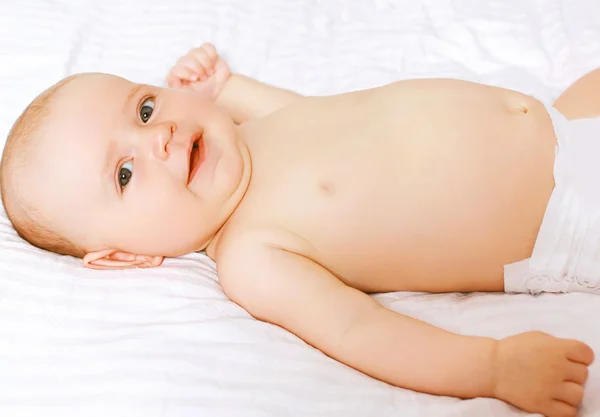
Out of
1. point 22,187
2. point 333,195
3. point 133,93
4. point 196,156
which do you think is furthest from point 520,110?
point 22,187

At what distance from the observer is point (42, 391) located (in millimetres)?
964

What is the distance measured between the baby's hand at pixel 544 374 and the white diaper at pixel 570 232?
19 cm

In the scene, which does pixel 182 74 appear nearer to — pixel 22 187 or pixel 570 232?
pixel 22 187

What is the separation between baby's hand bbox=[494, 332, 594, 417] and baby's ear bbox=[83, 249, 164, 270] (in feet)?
2.16

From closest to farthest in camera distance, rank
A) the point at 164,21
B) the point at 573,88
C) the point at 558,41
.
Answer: the point at 573,88
the point at 558,41
the point at 164,21

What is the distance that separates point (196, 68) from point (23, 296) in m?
0.67

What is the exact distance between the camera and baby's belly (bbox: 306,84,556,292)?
109 cm

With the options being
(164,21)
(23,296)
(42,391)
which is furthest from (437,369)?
(164,21)

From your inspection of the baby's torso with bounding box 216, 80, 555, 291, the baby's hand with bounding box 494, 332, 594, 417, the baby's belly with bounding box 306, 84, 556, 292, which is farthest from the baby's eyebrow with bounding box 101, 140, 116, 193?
the baby's hand with bounding box 494, 332, 594, 417

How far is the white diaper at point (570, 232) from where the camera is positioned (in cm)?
107

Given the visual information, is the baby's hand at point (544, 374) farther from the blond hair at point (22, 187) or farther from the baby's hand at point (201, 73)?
the baby's hand at point (201, 73)

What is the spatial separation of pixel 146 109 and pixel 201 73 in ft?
1.00

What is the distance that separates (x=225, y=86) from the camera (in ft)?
4.92

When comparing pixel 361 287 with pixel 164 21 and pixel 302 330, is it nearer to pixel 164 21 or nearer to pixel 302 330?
Answer: pixel 302 330
